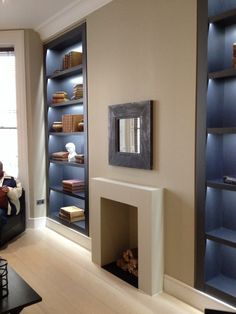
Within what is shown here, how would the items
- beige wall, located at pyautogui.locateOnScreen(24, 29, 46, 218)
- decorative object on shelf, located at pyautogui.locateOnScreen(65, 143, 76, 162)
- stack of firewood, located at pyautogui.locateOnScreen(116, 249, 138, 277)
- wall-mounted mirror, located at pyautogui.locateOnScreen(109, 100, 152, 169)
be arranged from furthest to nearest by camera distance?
1. beige wall, located at pyautogui.locateOnScreen(24, 29, 46, 218)
2. decorative object on shelf, located at pyautogui.locateOnScreen(65, 143, 76, 162)
3. stack of firewood, located at pyautogui.locateOnScreen(116, 249, 138, 277)
4. wall-mounted mirror, located at pyautogui.locateOnScreen(109, 100, 152, 169)

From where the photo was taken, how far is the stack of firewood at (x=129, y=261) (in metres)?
2.97

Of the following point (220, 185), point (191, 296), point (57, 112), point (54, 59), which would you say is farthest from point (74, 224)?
point (54, 59)

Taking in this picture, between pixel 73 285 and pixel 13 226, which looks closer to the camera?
pixel 73 285

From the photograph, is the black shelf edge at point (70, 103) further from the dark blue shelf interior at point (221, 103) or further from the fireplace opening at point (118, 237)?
the dark blue shelf interior at point (221, 103)

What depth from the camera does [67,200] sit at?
4539mm

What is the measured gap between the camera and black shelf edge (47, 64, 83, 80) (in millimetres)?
3713

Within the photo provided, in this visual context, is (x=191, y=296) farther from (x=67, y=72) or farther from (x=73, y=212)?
(x=67, y=72)

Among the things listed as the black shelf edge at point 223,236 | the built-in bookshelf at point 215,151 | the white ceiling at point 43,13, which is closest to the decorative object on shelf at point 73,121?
the white ceiling at point 43,13

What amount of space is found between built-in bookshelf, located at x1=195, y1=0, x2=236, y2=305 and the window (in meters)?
3.02

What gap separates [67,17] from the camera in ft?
12.1

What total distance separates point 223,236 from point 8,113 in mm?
3455

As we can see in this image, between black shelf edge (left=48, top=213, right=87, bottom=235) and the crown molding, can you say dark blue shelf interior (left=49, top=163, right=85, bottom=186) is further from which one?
the crown molding

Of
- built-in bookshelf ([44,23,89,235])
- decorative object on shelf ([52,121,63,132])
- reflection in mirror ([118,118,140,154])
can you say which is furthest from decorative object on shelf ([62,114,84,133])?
reflection in mirror ([118,118,140,154])

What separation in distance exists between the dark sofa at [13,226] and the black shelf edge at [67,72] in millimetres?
1646
